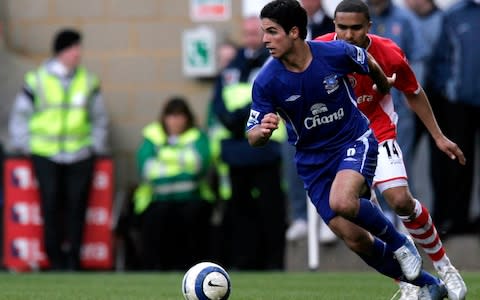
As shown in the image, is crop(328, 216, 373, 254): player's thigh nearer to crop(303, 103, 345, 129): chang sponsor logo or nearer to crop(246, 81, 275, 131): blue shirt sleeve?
crop(303, 103, 345, 129): chang sponsor logo

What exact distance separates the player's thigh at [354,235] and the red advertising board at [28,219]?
6.82 m

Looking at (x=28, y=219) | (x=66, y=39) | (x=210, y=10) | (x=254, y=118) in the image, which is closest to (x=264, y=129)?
(x=254, y=118)

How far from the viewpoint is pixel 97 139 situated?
47.6ft

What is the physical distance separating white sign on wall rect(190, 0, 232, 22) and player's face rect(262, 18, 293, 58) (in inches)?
284

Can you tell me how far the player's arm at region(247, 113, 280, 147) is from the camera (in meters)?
7.53

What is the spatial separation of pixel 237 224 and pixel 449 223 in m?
2.09

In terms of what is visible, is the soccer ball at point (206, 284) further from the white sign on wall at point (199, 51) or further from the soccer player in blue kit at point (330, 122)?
the white sign on wall at point (199, 51)

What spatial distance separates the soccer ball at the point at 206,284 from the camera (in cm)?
793

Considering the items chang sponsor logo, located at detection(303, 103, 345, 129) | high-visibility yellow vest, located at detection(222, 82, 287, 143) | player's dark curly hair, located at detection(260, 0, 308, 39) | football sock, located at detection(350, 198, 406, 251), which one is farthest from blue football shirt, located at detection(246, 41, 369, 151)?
high-visibility yellow vest, located at detection(222, 82, 287, 143)

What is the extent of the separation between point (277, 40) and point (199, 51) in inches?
283

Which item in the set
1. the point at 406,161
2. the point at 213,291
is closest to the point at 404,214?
the point at 213,291

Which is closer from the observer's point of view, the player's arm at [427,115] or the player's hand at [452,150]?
the player's hand at [452,150]

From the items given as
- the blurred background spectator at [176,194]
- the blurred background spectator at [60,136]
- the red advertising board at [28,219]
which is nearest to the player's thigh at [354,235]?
the blurred background spectator at [176,194]

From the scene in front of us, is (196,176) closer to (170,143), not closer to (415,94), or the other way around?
(170,143)
